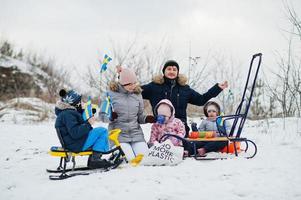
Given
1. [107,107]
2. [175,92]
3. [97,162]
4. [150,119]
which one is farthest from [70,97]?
[175,92]

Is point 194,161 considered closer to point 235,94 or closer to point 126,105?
point 126,105

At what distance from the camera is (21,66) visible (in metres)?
18.9

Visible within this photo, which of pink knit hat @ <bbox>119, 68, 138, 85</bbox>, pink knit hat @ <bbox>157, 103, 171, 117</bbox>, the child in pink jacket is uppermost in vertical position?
pink knit hat @ <bbox>119, 68, 138, 85</bbox>

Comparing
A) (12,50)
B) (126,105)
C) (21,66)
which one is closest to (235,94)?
(126,105)

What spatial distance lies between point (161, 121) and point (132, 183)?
4.81 ft

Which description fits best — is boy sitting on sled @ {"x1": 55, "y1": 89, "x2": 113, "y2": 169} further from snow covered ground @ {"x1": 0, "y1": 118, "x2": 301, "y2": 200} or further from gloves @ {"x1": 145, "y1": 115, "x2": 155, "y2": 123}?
gloves @ {"x1": 145, "y1": 115, "x2": 155, "y2": 123}

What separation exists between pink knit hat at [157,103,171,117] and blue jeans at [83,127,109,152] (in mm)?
945

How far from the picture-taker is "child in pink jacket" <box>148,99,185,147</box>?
4508 millimetres

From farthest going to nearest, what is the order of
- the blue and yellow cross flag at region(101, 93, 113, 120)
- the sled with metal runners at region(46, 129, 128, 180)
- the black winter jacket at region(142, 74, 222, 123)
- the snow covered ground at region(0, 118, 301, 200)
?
the black winter jacket at region(142, 74, 222, 123) → the blue and yellow cross flag at region(101, 93, 113, 120) → the sled with metal runners at region(46, 129, 128, 180) → the snow covered ground at region(0, 118, 301, 200)

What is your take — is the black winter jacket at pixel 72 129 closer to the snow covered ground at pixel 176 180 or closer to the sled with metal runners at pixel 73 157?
the sled with metal runners at pixel 73 157

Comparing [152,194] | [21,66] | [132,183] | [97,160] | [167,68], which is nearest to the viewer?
[152,194]

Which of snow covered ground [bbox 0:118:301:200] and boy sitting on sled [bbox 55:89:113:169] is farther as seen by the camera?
boy sitting on sled [bbox 55:89:113:169]

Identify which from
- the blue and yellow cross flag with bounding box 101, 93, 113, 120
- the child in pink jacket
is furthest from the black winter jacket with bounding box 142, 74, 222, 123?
the blue and yellow cross flag with bounding box 101, 93, 113, 120

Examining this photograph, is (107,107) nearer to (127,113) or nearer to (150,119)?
(127,113)
